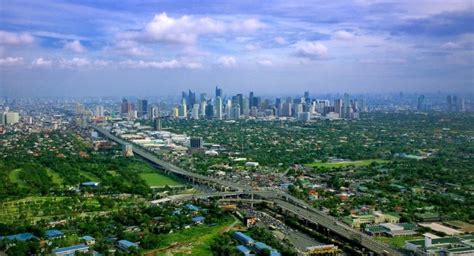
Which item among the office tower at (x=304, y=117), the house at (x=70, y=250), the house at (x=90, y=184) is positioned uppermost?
the office tower at (x=304, y=117)

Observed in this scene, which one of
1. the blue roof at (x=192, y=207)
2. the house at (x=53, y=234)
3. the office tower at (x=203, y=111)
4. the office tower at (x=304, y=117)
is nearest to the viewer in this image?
the house at (x=53, y=234)

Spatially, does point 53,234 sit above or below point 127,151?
below

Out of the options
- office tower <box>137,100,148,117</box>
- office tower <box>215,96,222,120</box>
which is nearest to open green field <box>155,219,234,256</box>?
office tower <box>215,96,222,120</box>

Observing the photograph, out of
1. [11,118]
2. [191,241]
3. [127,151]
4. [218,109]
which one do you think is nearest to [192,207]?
[191,241]

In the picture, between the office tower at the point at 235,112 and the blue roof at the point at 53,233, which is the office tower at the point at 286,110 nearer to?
the office tower at the point at 235,112

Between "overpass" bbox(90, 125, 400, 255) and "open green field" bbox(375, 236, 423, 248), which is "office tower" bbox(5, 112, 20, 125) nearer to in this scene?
"overpass" bbox(90, 125, 400, 255)

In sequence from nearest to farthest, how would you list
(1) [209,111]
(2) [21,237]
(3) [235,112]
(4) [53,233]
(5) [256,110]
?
(2) [21,237] < (4) [53,233] < (3) [235,112] < (1) [209,111] < (5) [256,110]

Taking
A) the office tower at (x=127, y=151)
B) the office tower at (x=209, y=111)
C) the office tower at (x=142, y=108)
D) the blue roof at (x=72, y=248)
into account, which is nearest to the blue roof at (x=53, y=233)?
the blue roof at (x=72, y=248)

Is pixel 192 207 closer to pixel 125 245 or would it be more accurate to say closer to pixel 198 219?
pixel 198 219
